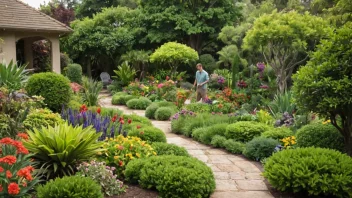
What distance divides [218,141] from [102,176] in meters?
3.77

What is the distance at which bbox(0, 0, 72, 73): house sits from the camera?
14.4 m

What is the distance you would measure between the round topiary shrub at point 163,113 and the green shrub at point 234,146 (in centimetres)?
415

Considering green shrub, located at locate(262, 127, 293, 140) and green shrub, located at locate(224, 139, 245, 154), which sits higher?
green shrub, located at locate(262, 127, 293, 140)

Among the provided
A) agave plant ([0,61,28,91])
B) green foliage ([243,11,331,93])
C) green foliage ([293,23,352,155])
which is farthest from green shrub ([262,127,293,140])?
agave plant ([0,61,28,91])

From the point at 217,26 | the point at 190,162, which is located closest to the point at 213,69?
the point at 217,26

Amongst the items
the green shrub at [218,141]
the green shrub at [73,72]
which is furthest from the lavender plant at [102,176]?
the green shrub at [73,72]

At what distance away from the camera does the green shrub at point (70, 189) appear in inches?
159

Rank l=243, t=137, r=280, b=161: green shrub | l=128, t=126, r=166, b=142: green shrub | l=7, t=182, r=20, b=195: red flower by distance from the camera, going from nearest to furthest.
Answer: l=7, t=182, r=20, b=195: red flower < l=243, t=137, r=280, b=161: green shrub < l=128, t=126, r=166, b=142: green shrub

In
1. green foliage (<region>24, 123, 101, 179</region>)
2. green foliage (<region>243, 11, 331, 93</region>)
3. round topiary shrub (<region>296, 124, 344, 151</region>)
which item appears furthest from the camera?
green foliage (<region>243, 11, 331, 93</region>)

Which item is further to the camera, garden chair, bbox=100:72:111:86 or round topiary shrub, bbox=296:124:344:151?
garden chair, bbox=100:72:111:86

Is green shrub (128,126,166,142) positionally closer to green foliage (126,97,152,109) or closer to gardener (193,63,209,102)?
gardener (193,63,209,102)

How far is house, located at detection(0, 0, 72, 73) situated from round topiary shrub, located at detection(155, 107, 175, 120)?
6.55 m

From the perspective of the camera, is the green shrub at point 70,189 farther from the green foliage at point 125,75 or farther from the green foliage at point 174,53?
the green foliage at point 125,75

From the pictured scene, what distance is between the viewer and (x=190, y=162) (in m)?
5.15
